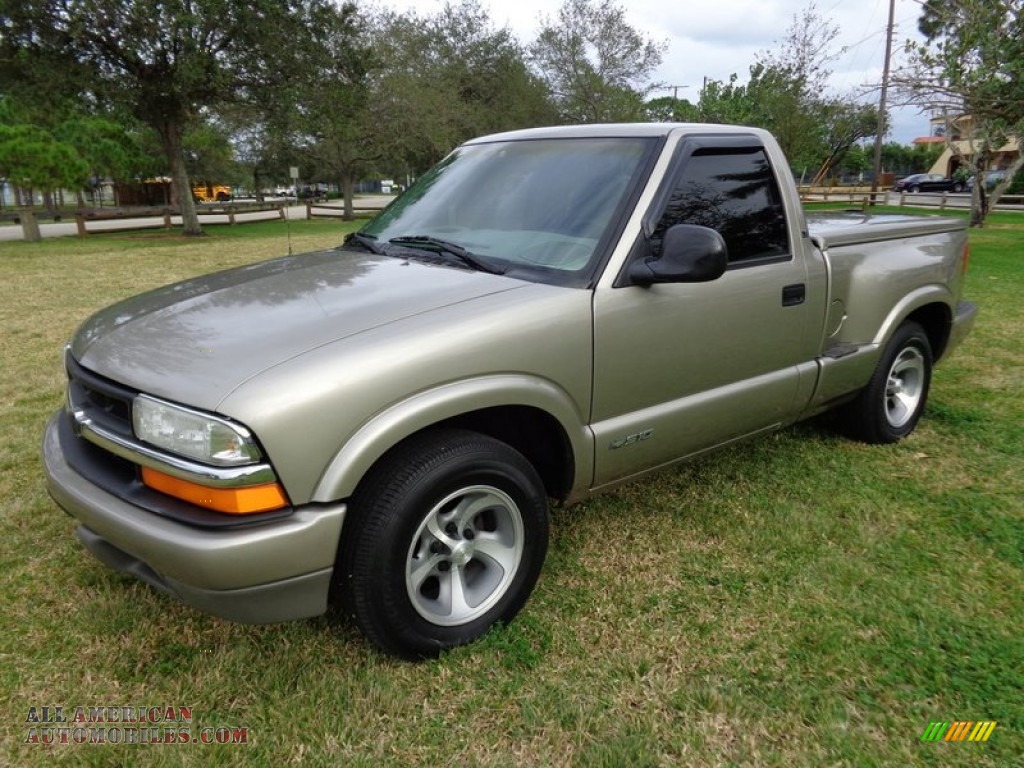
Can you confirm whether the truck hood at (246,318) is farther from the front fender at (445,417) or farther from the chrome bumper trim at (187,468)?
the front fender at (445,417)

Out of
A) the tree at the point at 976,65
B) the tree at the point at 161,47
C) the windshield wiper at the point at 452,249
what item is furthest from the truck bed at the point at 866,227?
the tree at the point at 161,47

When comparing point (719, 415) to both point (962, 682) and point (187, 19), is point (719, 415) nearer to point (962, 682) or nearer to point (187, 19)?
point (962, 682)

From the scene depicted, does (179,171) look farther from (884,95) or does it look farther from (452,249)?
(452,249)

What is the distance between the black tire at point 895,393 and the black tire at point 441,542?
2483 mm

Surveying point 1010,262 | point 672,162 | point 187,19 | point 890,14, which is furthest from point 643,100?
point 672,162

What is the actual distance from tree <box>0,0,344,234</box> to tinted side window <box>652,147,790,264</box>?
17428 mm

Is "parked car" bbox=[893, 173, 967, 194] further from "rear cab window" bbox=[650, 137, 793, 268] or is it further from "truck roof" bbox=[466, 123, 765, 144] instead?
"truck roof" bbox=[466, 123, 765, 144]

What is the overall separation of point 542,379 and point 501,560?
68 cm

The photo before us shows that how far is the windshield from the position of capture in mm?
2838

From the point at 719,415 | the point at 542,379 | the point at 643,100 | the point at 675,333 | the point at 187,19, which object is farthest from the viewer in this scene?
the point at 643,100

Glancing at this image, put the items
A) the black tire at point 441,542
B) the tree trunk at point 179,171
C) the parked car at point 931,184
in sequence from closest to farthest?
the black tire at point 441,542
the tree trunk at point 179,171
the parked car at point 931,184

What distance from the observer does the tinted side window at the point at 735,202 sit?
3.06 meters

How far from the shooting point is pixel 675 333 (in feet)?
9.56

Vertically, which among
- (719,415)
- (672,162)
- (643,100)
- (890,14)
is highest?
(890,14)
